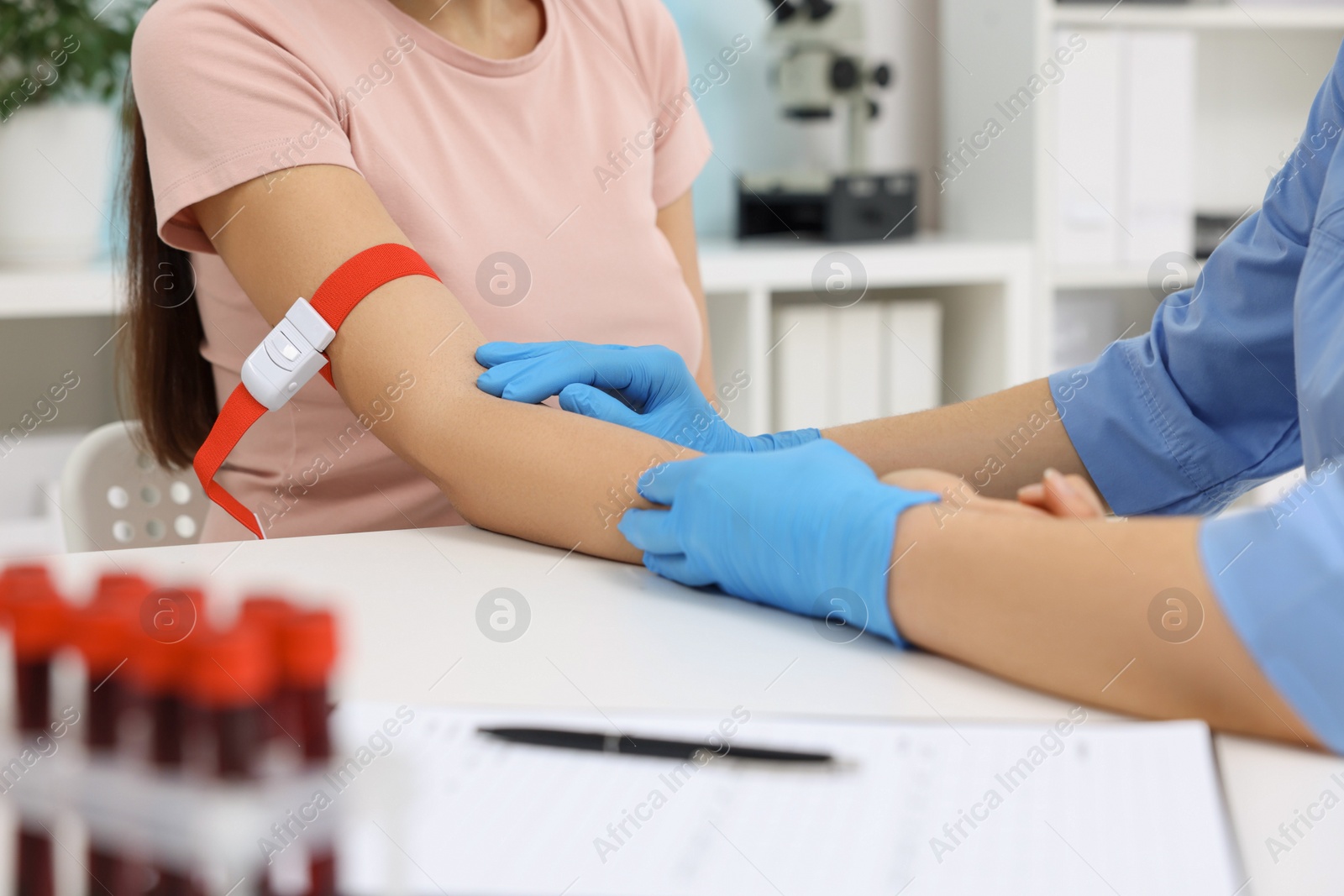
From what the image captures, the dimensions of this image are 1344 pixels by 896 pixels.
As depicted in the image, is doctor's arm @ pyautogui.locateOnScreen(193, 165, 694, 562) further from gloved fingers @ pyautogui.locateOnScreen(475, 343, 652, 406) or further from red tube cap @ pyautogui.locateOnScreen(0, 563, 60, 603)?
red tube cap @ pyautogui.locateOnScreen(0, 563, 60, 603)

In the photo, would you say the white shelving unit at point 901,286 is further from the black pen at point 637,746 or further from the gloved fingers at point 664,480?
the black pen at point 637,746

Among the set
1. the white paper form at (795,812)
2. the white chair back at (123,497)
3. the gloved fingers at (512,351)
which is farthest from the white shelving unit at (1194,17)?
the white paper form at (795,812)

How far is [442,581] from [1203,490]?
0.62 m

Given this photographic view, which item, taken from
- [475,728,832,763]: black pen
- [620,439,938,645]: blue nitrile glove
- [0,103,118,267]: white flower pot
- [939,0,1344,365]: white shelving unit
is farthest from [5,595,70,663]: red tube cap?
[939,0,1344,365]: white shelving unit

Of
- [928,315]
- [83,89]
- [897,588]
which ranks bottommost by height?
[928,315]

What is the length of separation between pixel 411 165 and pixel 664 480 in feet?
1.57

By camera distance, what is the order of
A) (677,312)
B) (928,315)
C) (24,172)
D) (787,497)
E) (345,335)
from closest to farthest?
(787,497), (345,335), (677,312), (24,172), (928,315)

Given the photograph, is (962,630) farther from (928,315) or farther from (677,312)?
(928,315)

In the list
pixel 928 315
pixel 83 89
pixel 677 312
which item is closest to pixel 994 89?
pixel 928 315

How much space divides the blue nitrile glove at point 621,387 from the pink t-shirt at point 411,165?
0.09m

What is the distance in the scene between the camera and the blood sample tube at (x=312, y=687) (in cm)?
28

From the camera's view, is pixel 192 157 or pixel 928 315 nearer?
pixel 192 157

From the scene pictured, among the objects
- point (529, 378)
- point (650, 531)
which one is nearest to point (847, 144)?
point (529, 378)

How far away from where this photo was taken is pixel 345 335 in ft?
2.76
